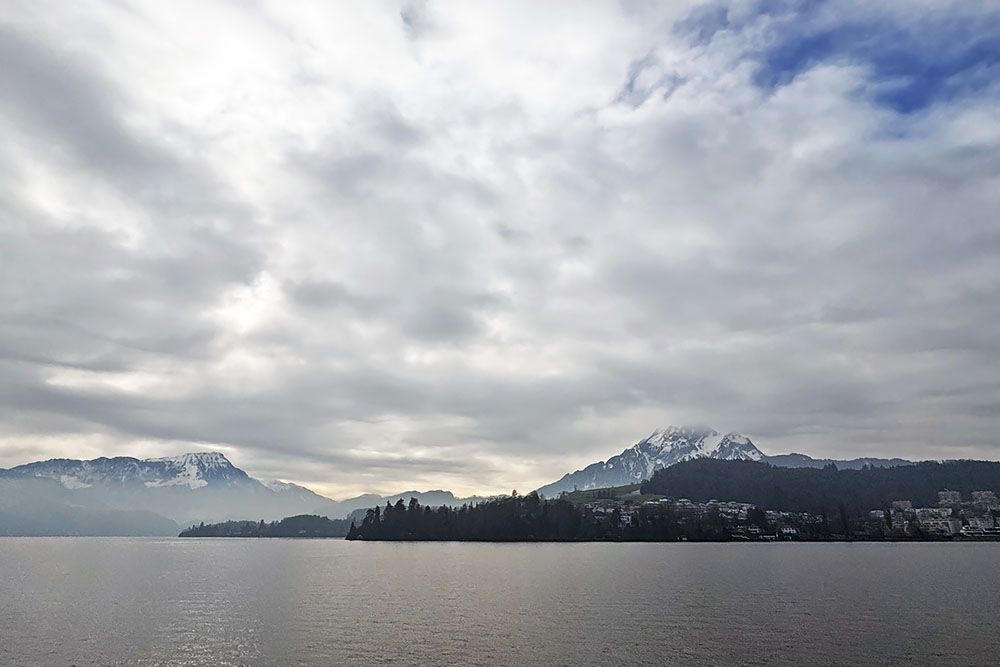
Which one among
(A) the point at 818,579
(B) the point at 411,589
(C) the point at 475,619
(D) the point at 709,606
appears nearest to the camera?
(C) the point at 475,619

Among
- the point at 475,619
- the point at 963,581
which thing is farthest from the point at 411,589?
the point at 963,581

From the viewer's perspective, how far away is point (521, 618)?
3536 inches

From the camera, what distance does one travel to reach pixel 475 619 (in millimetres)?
89875

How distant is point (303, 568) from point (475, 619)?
119950 millimetres

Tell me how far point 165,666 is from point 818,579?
126185 millimetres

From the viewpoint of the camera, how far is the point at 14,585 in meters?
147

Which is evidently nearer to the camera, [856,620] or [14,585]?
[856,620]

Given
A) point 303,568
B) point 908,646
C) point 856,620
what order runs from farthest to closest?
point 303,568, point 856,620, point 908,646

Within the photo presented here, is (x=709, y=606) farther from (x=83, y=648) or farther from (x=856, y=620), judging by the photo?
(x=83, y=648)

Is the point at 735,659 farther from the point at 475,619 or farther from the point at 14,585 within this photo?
the point at 14,585

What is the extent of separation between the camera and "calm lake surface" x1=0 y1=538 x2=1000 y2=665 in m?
67.2

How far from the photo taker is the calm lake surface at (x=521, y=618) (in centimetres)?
6719

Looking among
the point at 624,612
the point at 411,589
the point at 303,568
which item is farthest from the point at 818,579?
the point at 303,568

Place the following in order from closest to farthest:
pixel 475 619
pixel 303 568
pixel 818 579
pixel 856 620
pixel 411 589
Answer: pixel 856 620, pixel 475 619, pixel 411 589, pixel 818 579, pixel 303 568
